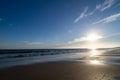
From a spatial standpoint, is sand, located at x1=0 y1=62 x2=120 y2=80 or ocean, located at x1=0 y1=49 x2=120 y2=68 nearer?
sand, located at x1=0 y1=62 x2=120 y2=80

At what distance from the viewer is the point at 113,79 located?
7.99 meters

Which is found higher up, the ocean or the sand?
the ocean

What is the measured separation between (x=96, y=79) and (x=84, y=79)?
0.78 metres

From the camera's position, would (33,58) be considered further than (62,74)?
Yes

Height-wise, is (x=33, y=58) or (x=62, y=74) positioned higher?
(x=33, y=58)

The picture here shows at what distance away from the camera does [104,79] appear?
799 centimetres

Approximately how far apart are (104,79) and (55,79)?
317 cm

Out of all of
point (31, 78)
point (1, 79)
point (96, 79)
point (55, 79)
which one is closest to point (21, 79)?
point (31, 78)

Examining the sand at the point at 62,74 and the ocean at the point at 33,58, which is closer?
the sand at the point at 62,74

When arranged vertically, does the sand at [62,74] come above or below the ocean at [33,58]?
below

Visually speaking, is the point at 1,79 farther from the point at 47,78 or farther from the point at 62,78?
the point at 62,78

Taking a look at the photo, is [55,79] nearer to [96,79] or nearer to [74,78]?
[74,78]

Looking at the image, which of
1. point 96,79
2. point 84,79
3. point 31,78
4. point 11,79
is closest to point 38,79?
point 31,78

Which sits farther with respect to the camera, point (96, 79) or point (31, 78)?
point (31, 78)
